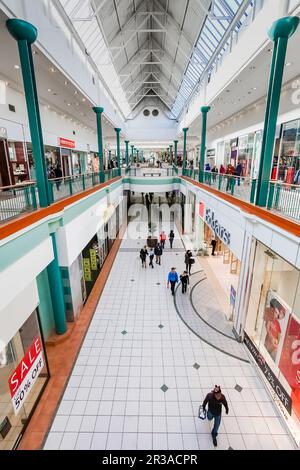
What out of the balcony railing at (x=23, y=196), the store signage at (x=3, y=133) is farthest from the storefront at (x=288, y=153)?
the store signage at (x=3, y=133)

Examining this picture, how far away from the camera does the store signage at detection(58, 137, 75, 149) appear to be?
1425 cm

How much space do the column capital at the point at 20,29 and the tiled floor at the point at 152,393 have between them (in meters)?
7.94

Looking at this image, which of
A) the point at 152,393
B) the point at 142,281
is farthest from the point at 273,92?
the point at 142,281

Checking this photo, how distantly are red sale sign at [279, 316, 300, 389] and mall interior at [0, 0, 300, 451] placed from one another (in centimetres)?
4

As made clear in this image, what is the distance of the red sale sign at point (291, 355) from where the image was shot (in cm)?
495

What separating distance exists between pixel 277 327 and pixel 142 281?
6561 mm

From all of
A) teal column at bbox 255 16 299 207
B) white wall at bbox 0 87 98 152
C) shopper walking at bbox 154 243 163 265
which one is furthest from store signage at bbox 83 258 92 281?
teal column at bbox 255 16 299 207

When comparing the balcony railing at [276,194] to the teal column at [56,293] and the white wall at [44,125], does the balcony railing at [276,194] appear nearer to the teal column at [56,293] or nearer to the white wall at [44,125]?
the teal column at [56,293]

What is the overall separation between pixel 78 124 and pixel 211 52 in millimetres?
10252

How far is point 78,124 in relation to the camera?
18.0 meters

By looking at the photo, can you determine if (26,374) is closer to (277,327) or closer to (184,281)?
(277,327)

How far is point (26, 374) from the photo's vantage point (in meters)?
5.09

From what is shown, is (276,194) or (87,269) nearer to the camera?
(276,194)
